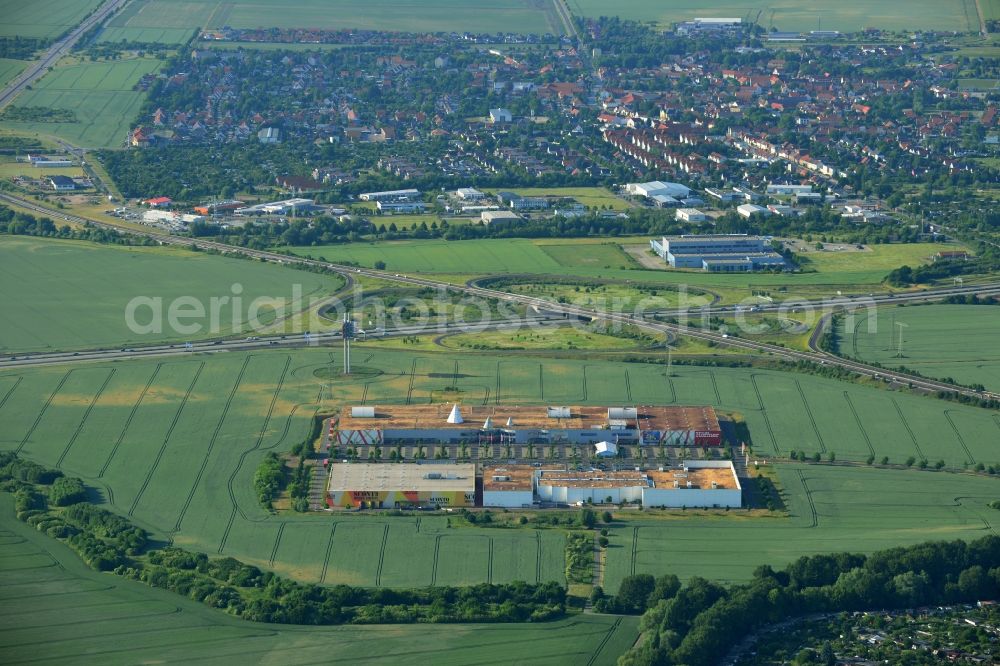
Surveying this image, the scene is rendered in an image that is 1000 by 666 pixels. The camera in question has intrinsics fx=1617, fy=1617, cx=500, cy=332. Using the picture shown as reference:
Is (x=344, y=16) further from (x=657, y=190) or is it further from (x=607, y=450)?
(x=607, y=450)

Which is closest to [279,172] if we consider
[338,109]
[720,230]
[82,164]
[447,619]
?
[82,164]

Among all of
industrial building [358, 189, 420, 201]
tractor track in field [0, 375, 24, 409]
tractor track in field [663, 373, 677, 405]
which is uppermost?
industrial building [358, 189, 420, 201]

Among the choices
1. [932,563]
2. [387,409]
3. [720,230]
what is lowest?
[932,563]

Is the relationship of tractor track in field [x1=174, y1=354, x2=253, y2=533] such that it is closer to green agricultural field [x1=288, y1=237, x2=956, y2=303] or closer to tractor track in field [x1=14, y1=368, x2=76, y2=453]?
tractor track in field [x1=14, y1=368, x2=76, y2=453]

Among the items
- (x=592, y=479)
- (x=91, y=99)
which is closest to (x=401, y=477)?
(x=592, y=479)

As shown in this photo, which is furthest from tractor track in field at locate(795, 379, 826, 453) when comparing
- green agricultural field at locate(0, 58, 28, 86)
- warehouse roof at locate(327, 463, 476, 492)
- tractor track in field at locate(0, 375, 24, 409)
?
green agricultural field at locate(0, 58, 28, 86)

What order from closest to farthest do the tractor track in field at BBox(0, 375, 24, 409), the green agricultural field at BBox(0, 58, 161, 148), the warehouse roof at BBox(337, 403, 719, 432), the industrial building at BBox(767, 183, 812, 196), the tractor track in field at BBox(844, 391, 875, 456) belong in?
the tractor track in field at BBox(844, 391, 875, 456)
the warehouse roof at BBox(337, 403, 719, 432)
the tractor track in field at BBox(0, 375, 24, 409)
the industrial building at BBox(767, 183, 812, 196)
the green agricultural field at BBox(0, 58, 161, 148)

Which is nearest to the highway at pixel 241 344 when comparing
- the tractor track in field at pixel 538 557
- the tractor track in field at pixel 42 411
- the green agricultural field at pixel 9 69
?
the tractor track in field at pixel 42 411

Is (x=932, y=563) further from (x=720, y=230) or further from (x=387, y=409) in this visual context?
(x=720, y=230)
